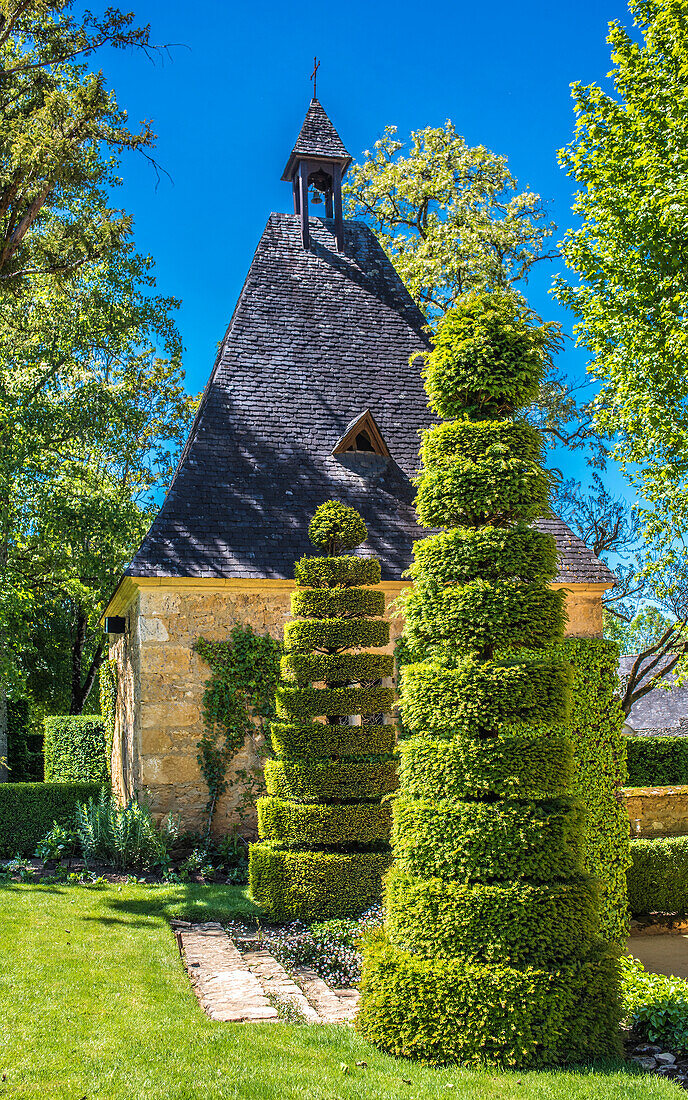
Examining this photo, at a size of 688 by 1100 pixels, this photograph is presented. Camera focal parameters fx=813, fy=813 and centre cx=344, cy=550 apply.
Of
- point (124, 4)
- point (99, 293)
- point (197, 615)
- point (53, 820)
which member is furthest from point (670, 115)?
point (53, 820)

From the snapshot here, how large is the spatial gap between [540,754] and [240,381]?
9448mm

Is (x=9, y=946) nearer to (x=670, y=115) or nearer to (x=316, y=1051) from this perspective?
(x=316, y=1051)

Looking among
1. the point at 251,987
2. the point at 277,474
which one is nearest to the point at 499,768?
the point at 251,987

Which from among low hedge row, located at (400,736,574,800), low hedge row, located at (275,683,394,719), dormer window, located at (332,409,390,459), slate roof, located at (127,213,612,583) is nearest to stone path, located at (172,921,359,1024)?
low hedge row, located at (400,736,574,800)

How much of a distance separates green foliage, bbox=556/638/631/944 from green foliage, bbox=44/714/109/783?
43.7ft

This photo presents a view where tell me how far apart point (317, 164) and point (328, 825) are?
1314 cm

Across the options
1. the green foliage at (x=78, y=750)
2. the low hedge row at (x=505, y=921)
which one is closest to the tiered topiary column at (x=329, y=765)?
the low hedge row at (x=505, y=921)

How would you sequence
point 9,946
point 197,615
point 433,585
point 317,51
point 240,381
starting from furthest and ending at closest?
point 317,51
point 240,381
point 197,615
point 9,946
point 433,585

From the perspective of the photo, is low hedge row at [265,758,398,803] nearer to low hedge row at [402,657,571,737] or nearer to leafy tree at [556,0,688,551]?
low hedge row at [402,657,571,737]

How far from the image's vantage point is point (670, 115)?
12.4 meters

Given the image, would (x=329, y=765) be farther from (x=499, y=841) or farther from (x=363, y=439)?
(x=363, y=439)

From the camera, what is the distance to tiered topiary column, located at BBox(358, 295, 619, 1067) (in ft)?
15.9

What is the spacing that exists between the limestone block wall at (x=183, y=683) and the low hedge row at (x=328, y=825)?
2691 millimetres

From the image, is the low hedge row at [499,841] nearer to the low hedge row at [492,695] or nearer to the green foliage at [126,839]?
the low hedge row at [492,695]
